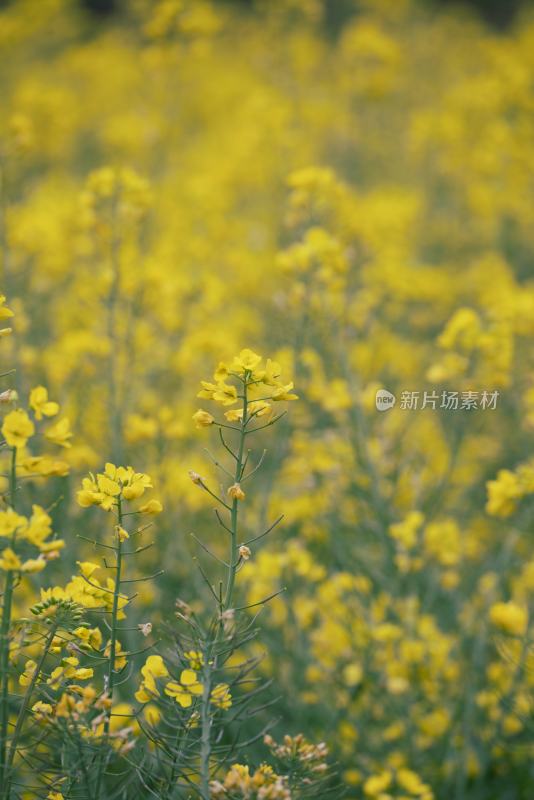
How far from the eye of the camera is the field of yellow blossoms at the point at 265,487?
68.4 inches

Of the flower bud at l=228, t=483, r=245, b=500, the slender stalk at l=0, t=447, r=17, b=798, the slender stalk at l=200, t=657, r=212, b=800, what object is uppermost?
the flower bud at l=228, t=483, r=245, b=500

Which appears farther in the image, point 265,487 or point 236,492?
point 265,487

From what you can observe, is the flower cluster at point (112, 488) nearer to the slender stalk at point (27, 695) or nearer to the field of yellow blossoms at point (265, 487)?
the field of yellow blossoms at point (265, 487)

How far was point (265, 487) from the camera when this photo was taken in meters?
3.35

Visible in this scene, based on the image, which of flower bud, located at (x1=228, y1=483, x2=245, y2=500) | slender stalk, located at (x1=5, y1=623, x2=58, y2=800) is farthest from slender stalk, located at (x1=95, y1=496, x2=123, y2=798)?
flower bud, located at (x1=228, y1=483, x2=245, y2=500)

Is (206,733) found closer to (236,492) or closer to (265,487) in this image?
(236,492)

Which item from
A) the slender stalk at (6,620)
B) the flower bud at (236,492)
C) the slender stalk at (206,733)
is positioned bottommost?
the slender stalk at (206,733)

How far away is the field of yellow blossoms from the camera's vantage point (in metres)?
1.74

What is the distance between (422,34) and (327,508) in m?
9.00

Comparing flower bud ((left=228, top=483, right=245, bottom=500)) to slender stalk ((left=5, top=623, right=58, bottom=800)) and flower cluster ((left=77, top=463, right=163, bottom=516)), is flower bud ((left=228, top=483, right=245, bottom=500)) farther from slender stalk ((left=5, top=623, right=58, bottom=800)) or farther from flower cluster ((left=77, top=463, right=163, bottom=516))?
slender stalk ((left=5, top=623, right=58, bottom=800))

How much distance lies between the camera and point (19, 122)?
3.69 m

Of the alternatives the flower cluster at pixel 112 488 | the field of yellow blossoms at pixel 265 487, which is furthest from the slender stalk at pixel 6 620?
the flower cluster at pixel 112 488

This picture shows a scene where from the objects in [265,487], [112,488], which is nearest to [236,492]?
[112,488]

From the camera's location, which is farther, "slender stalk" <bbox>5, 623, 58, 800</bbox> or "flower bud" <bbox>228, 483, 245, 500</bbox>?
"flower bud" <bbox>228, 483, 245, 500</bbox>
